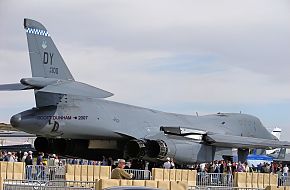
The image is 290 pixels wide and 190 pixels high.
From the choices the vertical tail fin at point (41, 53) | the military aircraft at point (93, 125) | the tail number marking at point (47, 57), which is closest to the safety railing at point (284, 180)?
the military aircraft at point (93, 125)

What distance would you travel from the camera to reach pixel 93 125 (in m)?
31.0

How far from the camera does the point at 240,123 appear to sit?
4025cm

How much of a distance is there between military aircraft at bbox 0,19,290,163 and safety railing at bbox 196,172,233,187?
510 centimetres

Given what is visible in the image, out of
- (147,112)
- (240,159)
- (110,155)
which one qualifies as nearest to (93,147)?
(110,155)

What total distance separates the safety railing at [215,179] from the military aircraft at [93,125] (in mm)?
5096

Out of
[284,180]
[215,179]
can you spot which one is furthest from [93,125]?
[284,180]

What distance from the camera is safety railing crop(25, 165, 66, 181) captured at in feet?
80.8

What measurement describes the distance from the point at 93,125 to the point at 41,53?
4.03 m

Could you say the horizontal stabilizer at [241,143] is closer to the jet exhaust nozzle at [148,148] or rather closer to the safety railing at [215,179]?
the jet exhaust nozzle at [148,148]

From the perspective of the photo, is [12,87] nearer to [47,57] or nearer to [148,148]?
[47,57]

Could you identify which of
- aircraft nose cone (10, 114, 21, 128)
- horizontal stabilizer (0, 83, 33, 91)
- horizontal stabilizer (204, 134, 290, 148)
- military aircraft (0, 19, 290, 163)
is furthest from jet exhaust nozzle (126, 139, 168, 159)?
horizontal stabilizer (0, 83, 33, 91)

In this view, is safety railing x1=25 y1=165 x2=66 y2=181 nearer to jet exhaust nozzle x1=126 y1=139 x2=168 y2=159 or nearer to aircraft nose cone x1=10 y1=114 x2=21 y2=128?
aircraft nose cone x1=10 y1=114 x2=21 y2=128

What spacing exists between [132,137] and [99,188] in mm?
18659

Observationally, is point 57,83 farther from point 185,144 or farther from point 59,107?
point 185,144
